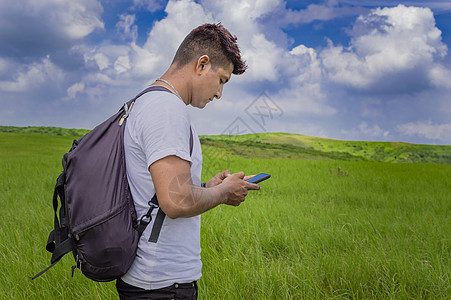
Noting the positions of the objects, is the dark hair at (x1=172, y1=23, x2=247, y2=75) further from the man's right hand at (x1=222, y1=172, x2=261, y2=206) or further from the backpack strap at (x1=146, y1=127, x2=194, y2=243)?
the man's right hand at (x1=222, y1=172, x2=261, y2=206)

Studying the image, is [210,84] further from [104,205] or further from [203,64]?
[104,205]

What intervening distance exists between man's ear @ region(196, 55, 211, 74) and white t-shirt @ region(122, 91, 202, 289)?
248mm

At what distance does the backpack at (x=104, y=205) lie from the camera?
4.57ft

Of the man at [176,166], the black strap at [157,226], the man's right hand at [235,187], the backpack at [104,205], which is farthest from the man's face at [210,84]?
the black strap at [157,226]

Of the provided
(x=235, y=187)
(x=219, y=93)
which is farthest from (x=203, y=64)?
(x=235, y=187)

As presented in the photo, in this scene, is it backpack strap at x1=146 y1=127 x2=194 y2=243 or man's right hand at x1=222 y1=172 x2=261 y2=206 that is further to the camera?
man's right hand at x1=222 y1=172 x2=261 y2=206

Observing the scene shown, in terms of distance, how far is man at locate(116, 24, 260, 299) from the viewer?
1.27 metres

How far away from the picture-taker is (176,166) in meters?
1.26

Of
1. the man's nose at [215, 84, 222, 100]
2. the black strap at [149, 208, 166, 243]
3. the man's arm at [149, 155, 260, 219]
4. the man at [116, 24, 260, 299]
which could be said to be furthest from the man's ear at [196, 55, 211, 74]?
the black strap at [149, 208, 166, 243]

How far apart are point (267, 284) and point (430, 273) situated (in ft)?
4.74

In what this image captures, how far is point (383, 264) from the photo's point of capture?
3.14m

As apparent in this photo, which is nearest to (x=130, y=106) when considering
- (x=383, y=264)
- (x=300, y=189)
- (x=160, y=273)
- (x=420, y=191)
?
(x=160, y=273)

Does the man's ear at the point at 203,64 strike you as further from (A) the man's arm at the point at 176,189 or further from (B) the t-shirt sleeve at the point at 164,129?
(A) the man's arm at the point at 176,189

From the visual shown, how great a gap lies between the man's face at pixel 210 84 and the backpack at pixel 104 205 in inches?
8.5
